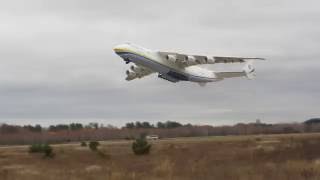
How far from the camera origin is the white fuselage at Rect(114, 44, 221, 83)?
50.2 m

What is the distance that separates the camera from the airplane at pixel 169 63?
50.8 metres

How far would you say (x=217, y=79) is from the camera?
66.1 meters

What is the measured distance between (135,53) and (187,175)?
88.6ft

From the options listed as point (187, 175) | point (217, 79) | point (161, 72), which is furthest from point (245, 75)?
point (187, 175)

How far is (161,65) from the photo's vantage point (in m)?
54.9

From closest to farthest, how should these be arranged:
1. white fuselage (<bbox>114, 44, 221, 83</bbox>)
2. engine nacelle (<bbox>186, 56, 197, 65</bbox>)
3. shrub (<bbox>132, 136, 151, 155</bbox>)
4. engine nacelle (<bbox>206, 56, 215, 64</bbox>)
→ white fuselage (<bbox>114, 44, 221, 83</bbox>) → engine nacelle (<bbox>186, 56, 197, 65</bbox>) → engine nacelle (<bbox>206, 56, 215, 64</bbox>) → shrub (<bbox>132, 136, 151, 155</bbox>)

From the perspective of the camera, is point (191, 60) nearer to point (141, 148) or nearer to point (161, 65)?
point (161, 65)

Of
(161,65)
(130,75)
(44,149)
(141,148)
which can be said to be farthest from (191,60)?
(44,149)

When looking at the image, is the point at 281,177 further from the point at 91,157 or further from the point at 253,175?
the point at 91,157

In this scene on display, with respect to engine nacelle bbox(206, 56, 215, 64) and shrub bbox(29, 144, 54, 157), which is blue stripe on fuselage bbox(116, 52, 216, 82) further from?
shrub bbox(29, 144, 54, 157)

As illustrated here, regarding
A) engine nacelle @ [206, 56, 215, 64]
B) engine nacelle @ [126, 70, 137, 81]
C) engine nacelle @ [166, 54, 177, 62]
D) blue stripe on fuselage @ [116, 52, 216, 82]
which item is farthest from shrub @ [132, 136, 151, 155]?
engine nacelle @ [206, 56, 215, 64]

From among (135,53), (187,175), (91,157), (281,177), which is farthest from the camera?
(91,157)

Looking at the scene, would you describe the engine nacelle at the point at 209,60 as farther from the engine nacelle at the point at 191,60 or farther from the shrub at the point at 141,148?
the shrub at the point at 141,148

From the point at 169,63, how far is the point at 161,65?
127cm
